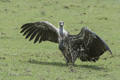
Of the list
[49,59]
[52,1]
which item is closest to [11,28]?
[49,59]

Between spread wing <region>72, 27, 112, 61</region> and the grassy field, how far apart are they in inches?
14.6

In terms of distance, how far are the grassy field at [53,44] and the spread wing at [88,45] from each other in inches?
14.6

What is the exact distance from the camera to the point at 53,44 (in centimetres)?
1491

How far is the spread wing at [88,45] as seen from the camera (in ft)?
33.3

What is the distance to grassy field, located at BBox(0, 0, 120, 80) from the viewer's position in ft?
31.4

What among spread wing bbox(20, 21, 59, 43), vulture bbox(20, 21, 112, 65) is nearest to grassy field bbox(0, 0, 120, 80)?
vulture bbox(20, 21, 112, 65)

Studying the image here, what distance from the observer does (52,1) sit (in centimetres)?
2834

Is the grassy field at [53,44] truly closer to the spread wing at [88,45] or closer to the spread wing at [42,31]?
the spread wing at [88,45]

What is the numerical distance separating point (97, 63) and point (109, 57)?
1.18 m

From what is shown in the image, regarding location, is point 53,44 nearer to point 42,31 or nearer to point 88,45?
point 42,31

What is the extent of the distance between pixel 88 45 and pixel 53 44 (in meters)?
4.52

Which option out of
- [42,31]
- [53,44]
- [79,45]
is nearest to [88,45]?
[79,45]

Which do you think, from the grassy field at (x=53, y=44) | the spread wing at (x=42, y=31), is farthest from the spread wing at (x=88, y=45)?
the spread wing at (x=42, y=31)

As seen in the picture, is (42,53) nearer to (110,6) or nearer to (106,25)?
(106,25)
